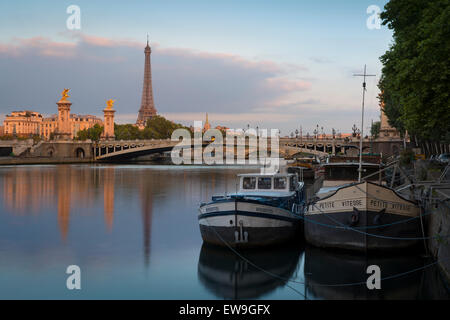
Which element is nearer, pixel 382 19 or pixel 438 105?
pixel 438 105

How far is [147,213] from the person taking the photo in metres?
24.9

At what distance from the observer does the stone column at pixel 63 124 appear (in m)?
94.9

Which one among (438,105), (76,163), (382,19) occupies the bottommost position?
(76,163)

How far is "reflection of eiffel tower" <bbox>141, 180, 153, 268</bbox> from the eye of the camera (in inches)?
621

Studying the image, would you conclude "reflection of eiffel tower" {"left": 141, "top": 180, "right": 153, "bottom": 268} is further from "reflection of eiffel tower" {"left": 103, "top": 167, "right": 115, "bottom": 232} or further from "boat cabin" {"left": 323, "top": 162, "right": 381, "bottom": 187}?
"boat cabin" {"left": 323, "top": 162, "right": 381, "bottom": 187}

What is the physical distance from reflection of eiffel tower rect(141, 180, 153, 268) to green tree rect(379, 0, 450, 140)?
33.5 feet

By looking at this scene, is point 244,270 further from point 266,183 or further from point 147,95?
point 147,95

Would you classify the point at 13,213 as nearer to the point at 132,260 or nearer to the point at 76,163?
the point at 132,260

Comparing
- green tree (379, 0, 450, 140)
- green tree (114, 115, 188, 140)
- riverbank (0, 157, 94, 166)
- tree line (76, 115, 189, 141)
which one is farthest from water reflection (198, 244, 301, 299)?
green tree (114, 115, 188, 140)

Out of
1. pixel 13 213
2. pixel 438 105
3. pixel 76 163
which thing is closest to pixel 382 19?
pixel 438 105

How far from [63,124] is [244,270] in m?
89.4
